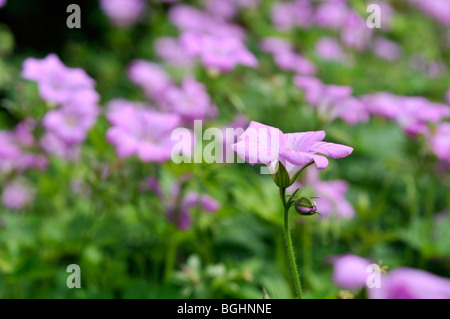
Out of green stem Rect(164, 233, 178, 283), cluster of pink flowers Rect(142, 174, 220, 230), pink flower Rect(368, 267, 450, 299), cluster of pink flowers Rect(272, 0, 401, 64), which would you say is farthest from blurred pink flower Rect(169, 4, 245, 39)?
pink flower Rect(368, 267, 450, 299)

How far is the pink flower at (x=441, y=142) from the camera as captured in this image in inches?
55.5

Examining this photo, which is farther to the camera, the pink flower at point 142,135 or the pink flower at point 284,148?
the pink flower at point 142,135

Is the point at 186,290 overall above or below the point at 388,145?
below

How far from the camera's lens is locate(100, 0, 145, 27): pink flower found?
342 centimetres

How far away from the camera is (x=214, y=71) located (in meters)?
1.56

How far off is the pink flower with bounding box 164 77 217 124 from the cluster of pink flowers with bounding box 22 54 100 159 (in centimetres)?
34

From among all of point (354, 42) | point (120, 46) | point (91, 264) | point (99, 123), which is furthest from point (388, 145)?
point (120, 46)

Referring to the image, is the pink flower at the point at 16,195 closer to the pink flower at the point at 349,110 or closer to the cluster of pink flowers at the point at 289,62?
the pink flower at the point at 349,110

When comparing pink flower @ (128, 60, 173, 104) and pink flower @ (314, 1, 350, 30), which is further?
pink flower @ (314, 1, 350, 30)

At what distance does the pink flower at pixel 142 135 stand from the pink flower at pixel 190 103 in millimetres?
212

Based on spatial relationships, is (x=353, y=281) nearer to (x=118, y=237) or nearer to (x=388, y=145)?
(x=118, y=237)

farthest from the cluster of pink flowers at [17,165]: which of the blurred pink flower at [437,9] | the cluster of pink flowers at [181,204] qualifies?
the blurred pink flower at [437,9]

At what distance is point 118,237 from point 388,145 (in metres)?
1.31

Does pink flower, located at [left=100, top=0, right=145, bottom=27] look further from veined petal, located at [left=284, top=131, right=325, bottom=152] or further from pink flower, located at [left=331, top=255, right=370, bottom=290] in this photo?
veined petal, located at [left=284, top=131, right=325, bottom=152]
